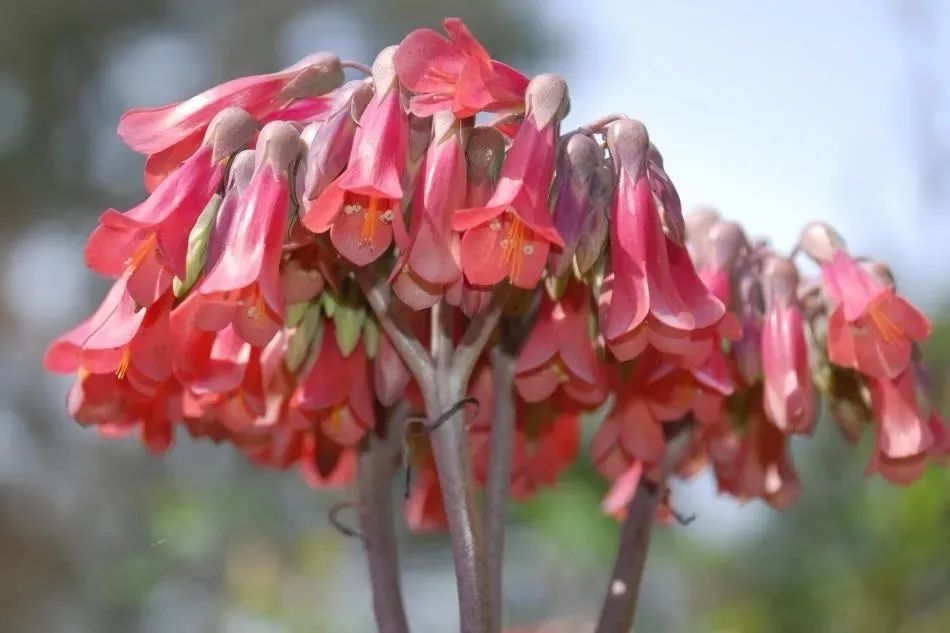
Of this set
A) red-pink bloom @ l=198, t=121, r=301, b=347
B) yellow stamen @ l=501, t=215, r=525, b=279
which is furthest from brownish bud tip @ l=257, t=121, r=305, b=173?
yellow stamen @ l=501, t=215, r=525, b=279

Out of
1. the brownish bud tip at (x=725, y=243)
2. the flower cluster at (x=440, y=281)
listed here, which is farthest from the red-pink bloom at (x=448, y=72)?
the brownish bud tip at (x=725, y=243)

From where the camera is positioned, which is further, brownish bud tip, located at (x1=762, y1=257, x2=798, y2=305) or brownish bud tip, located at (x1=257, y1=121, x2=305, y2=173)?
brownish bud tip, located at (x1=762, y1=257, x2=798, y2=305)

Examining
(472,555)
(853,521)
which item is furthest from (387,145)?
(853,521)

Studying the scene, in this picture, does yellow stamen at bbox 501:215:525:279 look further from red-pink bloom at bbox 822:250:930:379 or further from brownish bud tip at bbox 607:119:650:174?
red-pink bloom at bbox 822:250:930:379

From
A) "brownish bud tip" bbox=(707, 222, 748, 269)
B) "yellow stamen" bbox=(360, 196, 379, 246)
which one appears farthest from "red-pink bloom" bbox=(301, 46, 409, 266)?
"brownish bud tip" bbox=(707, 222, 748, 269)

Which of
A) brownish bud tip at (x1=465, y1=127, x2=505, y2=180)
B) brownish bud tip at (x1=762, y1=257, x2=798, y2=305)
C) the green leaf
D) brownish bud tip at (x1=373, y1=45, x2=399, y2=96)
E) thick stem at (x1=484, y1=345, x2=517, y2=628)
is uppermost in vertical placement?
brownish bud tip at (x1=373, y1=45, x2=399, y2=96)

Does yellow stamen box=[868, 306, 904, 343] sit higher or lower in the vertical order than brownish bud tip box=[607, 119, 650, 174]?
lower

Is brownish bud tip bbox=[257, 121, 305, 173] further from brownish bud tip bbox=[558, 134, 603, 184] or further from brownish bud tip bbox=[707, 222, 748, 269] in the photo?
brownish bud tip bbox=[707, 222, 748, 269]

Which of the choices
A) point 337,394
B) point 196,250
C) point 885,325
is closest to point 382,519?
point 337,394
